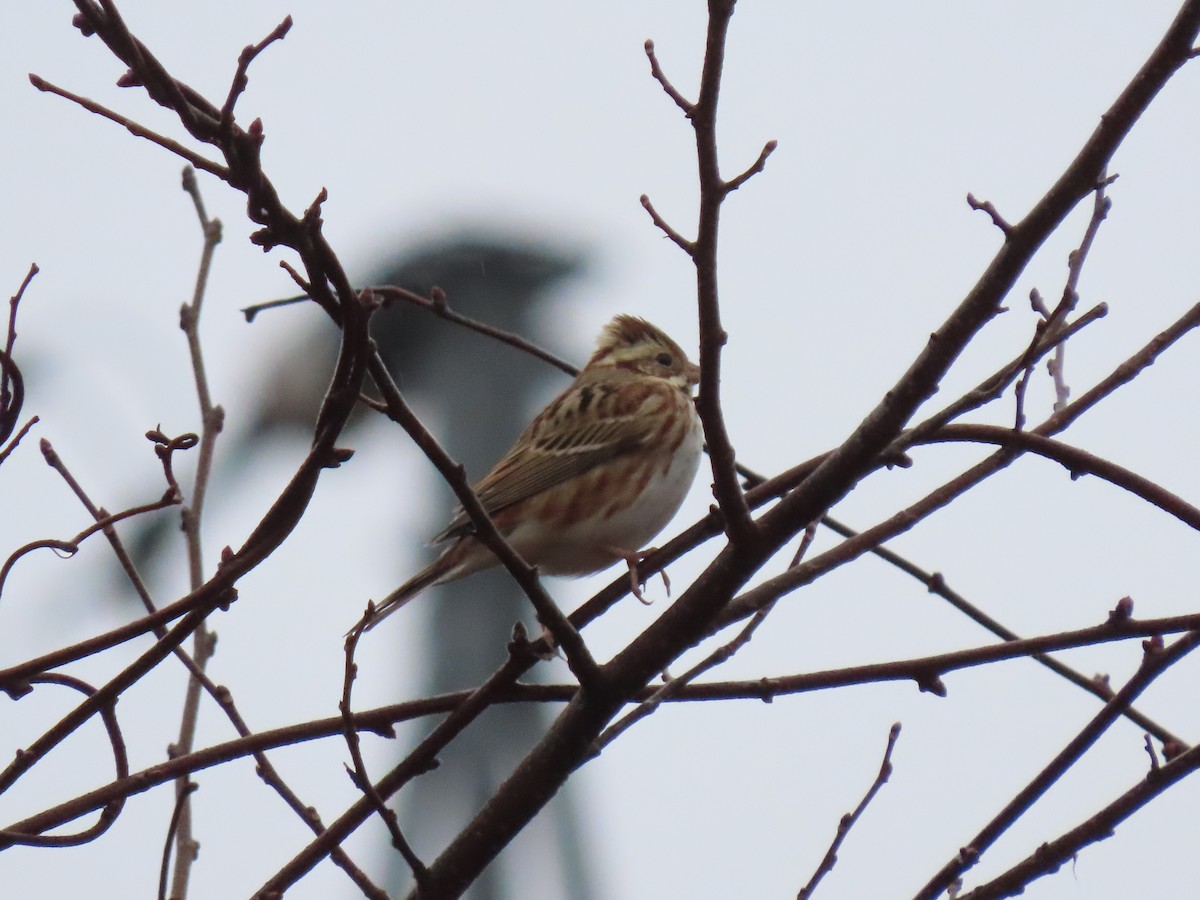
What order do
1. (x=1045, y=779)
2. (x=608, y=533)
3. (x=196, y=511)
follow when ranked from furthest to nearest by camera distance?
(x=608, y=533) → (x=196, y=511) → (x=1045, y=779)

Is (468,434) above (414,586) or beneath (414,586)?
above

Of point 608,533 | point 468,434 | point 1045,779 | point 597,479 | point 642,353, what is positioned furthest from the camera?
point 468,434

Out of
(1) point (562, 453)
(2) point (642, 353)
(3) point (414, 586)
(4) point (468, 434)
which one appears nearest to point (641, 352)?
(2) point (642, 353)

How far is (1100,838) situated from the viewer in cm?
263

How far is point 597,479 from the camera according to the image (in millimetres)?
6383

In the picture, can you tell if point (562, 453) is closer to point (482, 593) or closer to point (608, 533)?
point (608, 533)

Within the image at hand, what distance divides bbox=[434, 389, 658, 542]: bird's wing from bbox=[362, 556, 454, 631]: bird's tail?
31.7 inches

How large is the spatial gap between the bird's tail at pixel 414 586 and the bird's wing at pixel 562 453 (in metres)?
0.80

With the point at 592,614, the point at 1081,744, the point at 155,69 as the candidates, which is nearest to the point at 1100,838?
the point at 1081,744

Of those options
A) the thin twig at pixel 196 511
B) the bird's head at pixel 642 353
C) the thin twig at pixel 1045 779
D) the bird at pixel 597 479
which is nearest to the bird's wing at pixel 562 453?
the bird at pixel 597 479

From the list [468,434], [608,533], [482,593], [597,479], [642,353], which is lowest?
[608,533]

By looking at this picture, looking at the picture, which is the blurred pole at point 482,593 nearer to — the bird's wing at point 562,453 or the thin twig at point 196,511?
the bird's wing at point 562,453

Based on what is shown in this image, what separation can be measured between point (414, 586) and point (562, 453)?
136 centimetres

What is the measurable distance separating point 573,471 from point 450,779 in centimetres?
622
